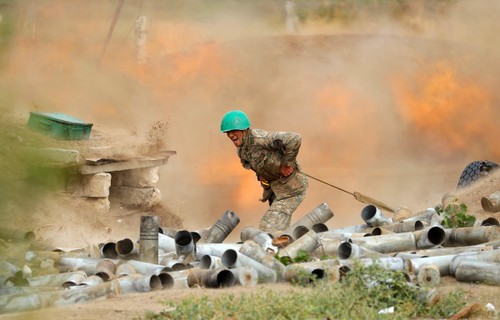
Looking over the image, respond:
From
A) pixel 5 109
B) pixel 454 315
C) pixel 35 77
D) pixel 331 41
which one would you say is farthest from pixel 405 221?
pixel 331 41

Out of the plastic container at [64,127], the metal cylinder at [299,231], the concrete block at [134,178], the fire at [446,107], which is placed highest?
the fire at [446,107]

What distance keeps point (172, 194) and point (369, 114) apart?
6833 millimetres

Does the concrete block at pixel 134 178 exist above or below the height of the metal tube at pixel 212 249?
above

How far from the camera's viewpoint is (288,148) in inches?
504

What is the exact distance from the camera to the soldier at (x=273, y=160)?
42.0 feet

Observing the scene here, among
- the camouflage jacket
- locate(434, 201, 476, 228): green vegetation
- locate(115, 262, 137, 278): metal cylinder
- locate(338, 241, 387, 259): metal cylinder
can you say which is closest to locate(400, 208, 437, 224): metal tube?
locate(434, 201, 476, 228): green vegetation

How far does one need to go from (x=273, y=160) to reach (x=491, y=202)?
315 centimetres

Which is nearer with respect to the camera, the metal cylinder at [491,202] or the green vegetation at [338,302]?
the green vegetation at [338,302]

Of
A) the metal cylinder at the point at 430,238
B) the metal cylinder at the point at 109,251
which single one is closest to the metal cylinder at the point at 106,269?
the metal cylinder at the point at 109,251

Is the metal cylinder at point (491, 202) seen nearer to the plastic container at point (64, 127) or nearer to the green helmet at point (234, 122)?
the green helmet at point (234, 122)

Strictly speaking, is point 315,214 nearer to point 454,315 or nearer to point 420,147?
point 454,315

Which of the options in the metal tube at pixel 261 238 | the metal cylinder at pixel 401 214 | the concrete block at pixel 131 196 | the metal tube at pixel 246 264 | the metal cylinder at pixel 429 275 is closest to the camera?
the metal cylinder at pixel 429 275

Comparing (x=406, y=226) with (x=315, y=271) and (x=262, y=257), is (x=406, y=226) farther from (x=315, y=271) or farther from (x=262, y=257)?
(x=315, y=271)

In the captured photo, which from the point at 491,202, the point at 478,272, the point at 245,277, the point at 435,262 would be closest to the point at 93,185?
the point at 491,202
